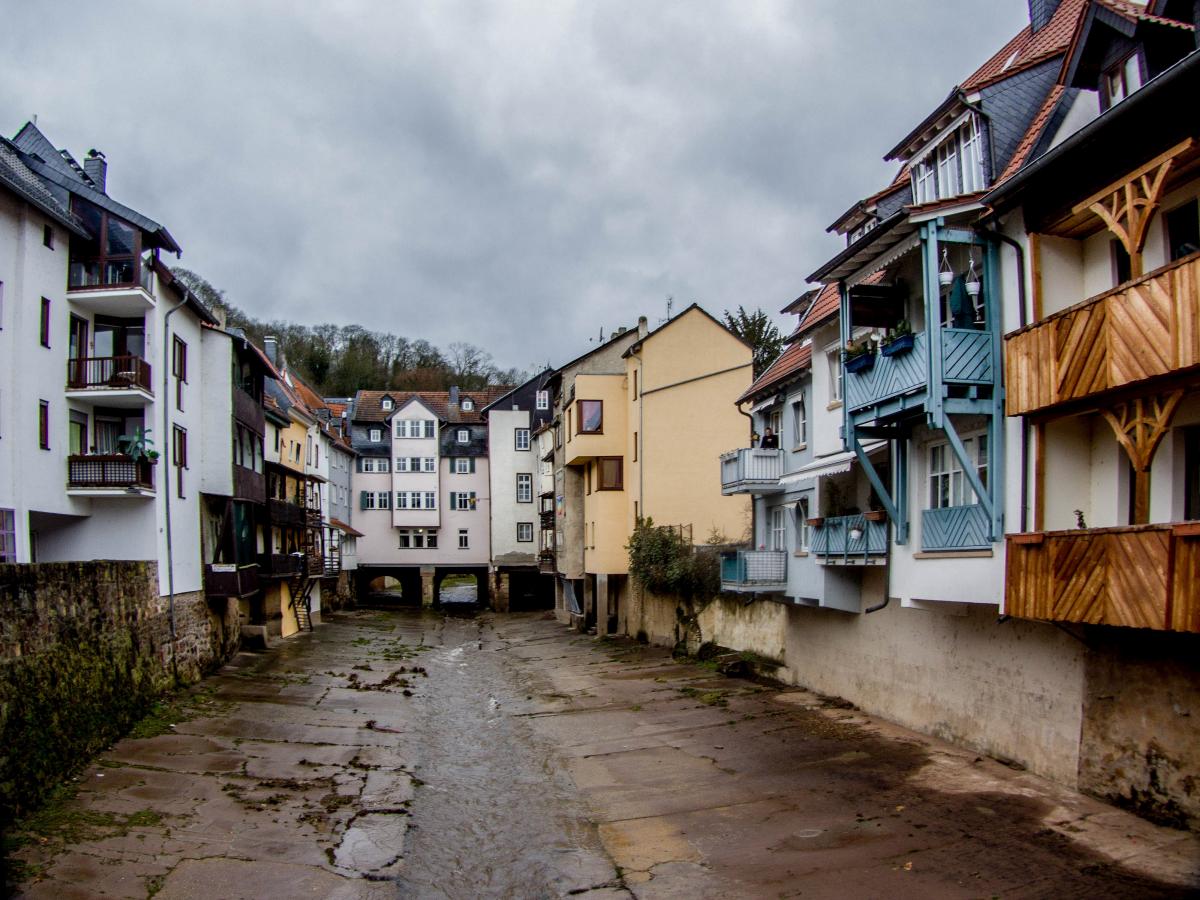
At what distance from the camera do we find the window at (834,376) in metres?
22.1

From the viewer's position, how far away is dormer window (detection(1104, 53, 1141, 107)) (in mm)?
12984

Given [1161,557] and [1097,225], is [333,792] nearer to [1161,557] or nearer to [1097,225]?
[1161,557]

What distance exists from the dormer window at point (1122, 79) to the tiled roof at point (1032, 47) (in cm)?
233

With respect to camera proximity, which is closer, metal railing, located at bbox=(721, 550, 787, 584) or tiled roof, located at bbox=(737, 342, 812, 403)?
tiled roof, located at bbox=(737, 342, 812, 403)

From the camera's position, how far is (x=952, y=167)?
17.3m

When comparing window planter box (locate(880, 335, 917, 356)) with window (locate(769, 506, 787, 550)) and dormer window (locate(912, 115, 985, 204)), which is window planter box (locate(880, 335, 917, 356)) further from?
window (locate(769, 506, 787, 550))

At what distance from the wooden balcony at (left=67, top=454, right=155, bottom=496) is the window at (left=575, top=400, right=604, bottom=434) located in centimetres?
2002

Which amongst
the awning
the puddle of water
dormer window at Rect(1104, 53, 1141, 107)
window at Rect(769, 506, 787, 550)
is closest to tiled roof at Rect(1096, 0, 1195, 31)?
dormer window at Rect(1104, 53, 1141, 107)

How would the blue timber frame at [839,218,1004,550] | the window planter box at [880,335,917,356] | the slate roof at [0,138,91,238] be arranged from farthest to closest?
the slate roof at [0,138,91,238] → the window planter box at [880,335,917,356] → the blue timber frame at [839,218,1004,550]

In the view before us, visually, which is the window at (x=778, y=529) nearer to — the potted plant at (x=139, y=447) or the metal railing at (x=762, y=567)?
the metal railing at (x=762, y=567)

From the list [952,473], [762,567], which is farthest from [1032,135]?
[762,567]

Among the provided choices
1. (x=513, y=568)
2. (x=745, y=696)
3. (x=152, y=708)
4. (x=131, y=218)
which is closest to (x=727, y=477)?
(x=745, y=696)

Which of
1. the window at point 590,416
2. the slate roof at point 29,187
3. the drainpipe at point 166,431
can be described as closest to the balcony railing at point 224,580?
the drainpipe at point 166,431

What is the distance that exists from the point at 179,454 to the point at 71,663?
43.0 ft
